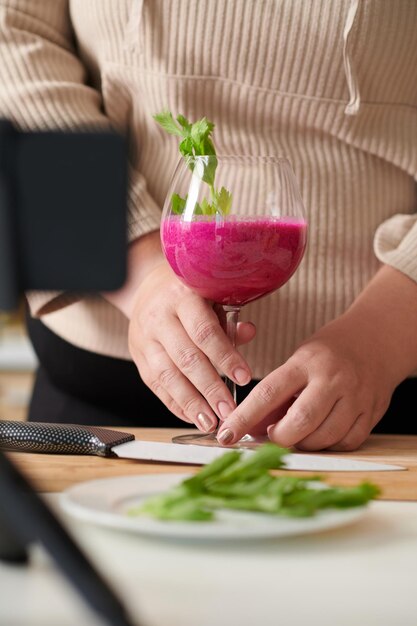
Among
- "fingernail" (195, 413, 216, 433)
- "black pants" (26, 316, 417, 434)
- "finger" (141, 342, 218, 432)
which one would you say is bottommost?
"black pants" (26, 316, 417, 434)

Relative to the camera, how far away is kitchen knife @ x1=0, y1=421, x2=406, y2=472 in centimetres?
88

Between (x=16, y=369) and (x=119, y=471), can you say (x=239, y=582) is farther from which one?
(x=16, y=369)

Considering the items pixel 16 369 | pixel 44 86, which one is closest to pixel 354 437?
pixel 44 86

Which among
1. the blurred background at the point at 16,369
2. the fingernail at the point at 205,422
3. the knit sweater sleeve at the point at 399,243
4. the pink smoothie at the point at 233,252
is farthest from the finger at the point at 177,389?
the blurred background at the point at 16,369

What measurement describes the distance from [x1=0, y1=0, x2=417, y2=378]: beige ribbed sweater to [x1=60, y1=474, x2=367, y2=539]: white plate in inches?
27.2

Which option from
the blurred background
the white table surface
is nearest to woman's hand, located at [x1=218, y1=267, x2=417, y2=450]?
the white table surface

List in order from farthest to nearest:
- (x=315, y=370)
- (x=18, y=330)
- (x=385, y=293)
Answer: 1. (x=18, y=330)
2. (x=385, y=293)
3. (x=315, y=370)

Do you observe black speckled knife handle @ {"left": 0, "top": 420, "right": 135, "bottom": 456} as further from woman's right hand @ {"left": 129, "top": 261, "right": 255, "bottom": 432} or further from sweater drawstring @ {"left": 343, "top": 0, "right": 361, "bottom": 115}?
sweater drawstring @ {"left": 343, "top": 0, "right": 361, "bottom": 115}

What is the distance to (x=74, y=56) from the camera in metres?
1.50

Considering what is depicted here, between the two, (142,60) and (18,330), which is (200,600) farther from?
(18,330)

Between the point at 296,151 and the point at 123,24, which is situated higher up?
the point at 123,24

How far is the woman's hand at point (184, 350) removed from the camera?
106 centimetres

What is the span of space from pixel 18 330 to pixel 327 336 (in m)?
3.17

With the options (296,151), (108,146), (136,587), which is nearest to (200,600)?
(136,587)
